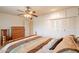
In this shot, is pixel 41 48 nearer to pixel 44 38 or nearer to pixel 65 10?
pixel 44 38

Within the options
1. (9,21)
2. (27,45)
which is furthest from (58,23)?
(9,21)

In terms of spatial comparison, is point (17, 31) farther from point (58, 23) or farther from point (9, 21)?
point (58, 23)

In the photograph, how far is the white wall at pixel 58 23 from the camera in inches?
50.6

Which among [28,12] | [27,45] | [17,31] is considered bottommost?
[27,45]

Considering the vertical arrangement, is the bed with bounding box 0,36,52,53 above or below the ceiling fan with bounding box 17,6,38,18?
below

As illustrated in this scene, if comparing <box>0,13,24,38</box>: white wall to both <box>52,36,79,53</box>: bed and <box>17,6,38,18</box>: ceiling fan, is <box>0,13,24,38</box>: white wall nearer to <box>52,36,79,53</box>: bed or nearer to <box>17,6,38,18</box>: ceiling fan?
<box>17,6,38,18</box>: ceiling fan

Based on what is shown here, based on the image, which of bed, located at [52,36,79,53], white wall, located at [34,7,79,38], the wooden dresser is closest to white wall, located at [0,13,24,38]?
the wooden dresser

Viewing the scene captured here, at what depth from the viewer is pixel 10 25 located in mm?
1316

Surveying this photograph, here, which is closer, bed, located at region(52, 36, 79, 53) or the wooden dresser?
bed, located at region(52, 36, 79, 53)

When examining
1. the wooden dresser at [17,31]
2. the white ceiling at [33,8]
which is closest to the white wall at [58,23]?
the white ceiling at [33,8]

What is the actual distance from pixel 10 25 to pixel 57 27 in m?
0.55

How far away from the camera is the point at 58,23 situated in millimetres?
1338

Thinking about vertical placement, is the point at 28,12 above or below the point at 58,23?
above

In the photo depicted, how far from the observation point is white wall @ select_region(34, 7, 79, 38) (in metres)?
1.29
